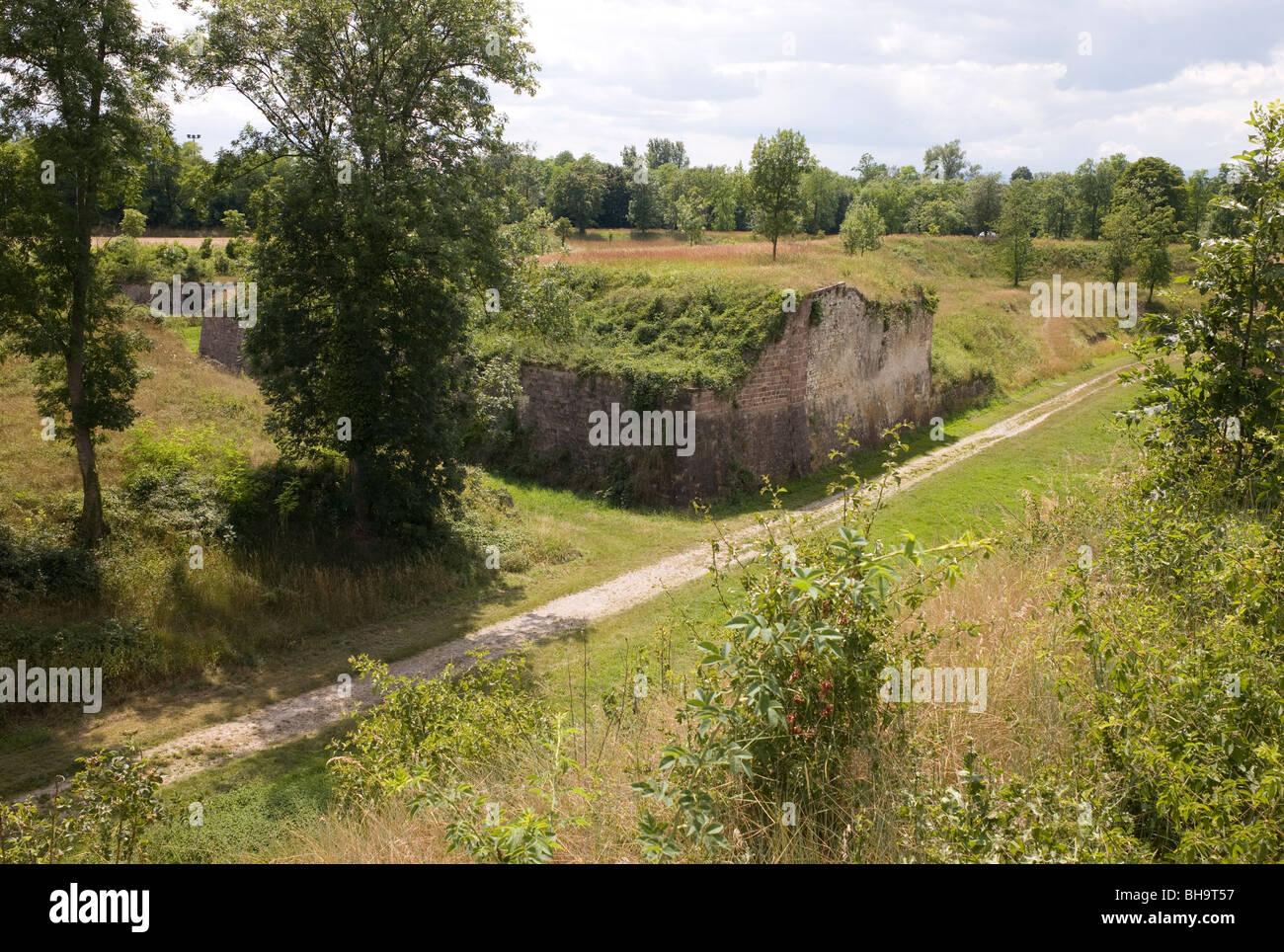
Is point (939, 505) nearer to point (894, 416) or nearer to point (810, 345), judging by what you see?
point (810, 345)

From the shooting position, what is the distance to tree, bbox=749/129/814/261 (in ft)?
112

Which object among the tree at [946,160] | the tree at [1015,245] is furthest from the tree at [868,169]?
the tree at [1015,245]

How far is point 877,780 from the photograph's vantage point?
5449mm

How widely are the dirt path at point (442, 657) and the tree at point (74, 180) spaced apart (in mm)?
5460

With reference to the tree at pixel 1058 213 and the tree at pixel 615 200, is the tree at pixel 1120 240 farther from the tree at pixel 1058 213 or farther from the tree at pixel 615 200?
the tree at pixel 615 200

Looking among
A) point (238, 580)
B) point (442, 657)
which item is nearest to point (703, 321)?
point (442, 657)

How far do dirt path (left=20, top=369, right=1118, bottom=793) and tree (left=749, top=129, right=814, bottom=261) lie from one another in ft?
45.9

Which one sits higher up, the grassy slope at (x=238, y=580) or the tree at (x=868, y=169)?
the tree at (x=868, y=169)

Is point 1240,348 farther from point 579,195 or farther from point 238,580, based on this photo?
point 579,195

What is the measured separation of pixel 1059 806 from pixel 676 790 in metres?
2.28

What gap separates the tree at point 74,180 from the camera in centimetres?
1359

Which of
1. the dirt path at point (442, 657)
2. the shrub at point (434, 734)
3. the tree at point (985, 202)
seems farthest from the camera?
the tree at point (985, 202)

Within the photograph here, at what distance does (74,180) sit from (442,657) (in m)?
9.78
